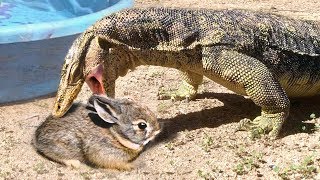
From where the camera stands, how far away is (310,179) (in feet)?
15.6

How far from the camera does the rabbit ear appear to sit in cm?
490

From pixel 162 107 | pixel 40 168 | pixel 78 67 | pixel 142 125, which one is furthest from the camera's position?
pixel 162 107

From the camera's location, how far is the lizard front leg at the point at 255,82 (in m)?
5.45

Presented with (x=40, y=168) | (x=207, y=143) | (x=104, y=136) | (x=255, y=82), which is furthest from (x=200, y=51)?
(x=40, y=168)

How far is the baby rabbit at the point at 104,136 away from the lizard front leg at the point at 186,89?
55.2 inches

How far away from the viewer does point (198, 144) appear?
5434 mm

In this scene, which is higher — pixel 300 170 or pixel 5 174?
pixel 300 170

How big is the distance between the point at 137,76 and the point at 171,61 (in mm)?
1750

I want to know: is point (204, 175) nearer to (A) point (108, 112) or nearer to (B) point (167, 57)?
(A) point (108, 112)

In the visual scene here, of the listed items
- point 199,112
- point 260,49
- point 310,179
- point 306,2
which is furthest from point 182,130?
point 306,2

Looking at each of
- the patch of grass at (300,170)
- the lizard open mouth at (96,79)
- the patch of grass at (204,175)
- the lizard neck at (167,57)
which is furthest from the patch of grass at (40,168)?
the patch of grass at (300,170)

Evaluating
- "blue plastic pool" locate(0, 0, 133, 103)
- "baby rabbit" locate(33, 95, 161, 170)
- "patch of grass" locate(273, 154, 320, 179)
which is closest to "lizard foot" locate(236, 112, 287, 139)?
"patch of grass" locate(273, 154, 320, 179)

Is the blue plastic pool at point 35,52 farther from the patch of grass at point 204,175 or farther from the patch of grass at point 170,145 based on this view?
the patch of grass at point 204,175

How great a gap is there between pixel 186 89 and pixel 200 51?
105cm
